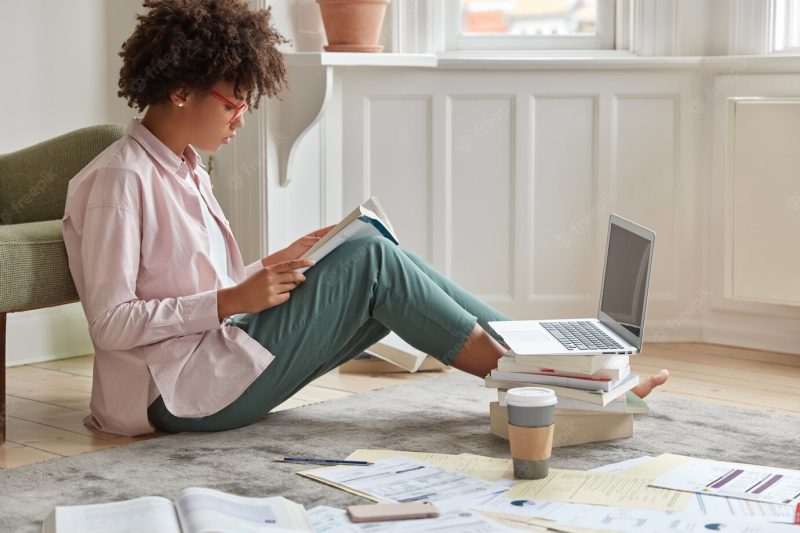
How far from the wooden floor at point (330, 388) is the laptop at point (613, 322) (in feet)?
1.74

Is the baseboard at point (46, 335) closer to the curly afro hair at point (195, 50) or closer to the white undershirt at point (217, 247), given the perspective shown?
the white undershirt at point (217, 247)

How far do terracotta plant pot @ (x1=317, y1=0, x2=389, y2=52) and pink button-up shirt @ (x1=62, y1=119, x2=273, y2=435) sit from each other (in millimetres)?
1079

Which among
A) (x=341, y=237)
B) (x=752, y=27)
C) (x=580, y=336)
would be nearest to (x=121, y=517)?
(x=341, y=237)

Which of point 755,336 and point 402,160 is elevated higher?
point 402,160

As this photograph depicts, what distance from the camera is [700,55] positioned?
342 cm

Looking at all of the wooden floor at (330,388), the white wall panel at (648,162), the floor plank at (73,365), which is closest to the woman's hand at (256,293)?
the wooden floor at (330,388)

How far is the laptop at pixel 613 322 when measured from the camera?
2064mm

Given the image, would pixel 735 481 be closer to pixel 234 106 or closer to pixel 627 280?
pixel 627 280

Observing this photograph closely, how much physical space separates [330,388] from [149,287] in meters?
0.77

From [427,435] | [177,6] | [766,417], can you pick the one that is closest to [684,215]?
[766,417]

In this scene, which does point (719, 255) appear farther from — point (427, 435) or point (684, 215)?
point (427, 435)

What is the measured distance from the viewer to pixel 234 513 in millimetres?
1617

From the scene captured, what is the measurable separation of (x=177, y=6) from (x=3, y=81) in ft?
4.07

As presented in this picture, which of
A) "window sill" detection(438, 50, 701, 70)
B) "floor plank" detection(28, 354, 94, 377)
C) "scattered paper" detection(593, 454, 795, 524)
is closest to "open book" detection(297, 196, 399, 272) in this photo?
"scattered paper" detection(593, 454, 795, 524)
